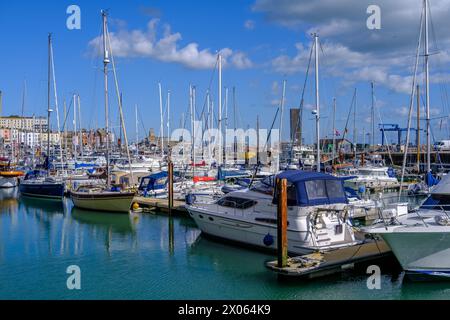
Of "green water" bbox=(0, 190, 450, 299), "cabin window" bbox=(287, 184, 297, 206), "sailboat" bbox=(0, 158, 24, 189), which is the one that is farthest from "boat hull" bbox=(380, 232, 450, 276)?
"sailboat" bbox=(0, 158, 24, 189)

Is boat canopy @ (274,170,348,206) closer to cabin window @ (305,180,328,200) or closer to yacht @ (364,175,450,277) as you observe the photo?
cabin window @ (305,180,328,200)

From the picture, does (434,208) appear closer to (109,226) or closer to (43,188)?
(109,226)

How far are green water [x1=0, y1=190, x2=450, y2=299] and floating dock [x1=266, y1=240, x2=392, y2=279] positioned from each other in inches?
15.1

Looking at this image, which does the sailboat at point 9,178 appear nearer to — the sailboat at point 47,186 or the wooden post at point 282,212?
the sailboat at point 47,186

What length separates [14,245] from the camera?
23953 millimetres

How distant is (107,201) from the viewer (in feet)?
107

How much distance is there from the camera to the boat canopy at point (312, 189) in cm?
1894

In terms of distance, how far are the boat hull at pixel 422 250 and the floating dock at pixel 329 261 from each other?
1575 mm

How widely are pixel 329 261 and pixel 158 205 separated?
59.0 feet

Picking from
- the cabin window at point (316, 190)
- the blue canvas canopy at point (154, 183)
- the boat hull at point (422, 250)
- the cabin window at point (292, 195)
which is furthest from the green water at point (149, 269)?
the blue canvas canopy at point (154, 183)

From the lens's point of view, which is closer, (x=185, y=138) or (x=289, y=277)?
(x=289, y=277)
